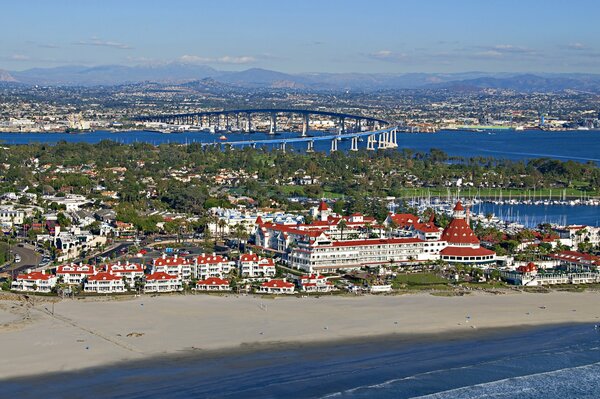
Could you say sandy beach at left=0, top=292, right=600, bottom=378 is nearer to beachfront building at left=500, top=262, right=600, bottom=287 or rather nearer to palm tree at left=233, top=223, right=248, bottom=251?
beachfront building at left=500, top=262, right=600, bottom=287

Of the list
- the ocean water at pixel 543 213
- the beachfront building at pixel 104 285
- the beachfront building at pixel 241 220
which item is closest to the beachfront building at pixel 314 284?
the beachfront building at pixel 104 285

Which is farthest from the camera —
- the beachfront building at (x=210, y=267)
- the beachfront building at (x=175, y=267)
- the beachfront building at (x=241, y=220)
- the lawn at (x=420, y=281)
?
the beachfront building at (x=241, y=220)

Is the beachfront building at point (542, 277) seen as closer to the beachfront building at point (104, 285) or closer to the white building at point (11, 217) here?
the beachfront building at point (104, 285)

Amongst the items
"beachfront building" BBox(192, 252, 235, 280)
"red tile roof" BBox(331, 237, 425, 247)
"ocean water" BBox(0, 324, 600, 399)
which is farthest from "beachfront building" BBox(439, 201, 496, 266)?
"ocean water" BBox(0, 324, 600, 399)

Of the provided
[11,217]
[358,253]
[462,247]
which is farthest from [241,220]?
Answer: [462,247]

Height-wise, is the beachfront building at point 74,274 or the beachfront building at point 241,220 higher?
the beachfront building at point 74,274

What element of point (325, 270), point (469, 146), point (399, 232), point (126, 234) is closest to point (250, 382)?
point (325, 270)

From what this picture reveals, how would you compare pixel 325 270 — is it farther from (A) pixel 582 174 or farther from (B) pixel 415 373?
(A) pixel 582 174
